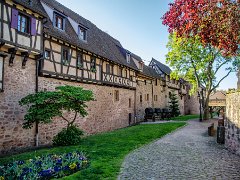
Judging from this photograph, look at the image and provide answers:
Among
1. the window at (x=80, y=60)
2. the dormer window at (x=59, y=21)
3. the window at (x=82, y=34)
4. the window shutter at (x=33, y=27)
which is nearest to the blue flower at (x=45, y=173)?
the window shutter at (x=33, y=27)

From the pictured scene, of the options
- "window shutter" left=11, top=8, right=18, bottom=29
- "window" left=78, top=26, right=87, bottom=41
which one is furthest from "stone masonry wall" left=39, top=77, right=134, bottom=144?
"window" left=78, top=26, right=87, bottom=41

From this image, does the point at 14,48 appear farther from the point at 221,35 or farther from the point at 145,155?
the point at 221,35

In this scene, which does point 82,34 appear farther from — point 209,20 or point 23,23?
point 209,20

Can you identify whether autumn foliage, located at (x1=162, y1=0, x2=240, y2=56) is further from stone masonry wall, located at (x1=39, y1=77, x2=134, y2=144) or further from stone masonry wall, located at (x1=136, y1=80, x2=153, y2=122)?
stone masonry wall, located at (x1=136, y1=80, x2=153, y2=122)

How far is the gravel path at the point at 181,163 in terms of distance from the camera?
710cm

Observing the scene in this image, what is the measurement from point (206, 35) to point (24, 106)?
10261 millimetres

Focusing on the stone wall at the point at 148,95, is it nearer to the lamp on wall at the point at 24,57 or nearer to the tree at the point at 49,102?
the tree at the point at 49,102

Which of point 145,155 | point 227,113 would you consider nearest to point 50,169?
point 145,155

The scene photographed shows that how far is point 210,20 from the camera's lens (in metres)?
7.28

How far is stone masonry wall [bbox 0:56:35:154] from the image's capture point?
11.4 meters

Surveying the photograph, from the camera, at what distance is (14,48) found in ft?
37.6

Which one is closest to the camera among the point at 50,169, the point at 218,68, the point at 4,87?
the point at 50,169

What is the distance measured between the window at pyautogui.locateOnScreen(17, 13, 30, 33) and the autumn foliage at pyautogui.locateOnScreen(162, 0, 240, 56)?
8454 mm

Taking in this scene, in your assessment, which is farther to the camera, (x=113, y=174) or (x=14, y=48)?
(x=14, y=48)
